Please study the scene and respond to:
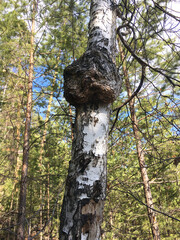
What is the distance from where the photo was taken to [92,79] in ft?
3.47

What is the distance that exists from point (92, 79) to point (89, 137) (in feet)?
1.16

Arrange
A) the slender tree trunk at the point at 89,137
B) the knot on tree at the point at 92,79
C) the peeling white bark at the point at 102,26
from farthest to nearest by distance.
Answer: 1. the peeling white bark at the point at 102,26
2. the knot on tree at the point at 92,79
3. the slender tree trunk at the point at 89,137

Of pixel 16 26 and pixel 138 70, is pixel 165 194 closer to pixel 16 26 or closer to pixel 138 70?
pixel 138 70

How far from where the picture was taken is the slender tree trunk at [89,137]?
0.86m

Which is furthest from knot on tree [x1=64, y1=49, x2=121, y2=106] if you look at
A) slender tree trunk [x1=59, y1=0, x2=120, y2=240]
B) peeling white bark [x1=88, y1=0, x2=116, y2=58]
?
peeling white bark [x1=88, y1=0, x2=116, y2=58]

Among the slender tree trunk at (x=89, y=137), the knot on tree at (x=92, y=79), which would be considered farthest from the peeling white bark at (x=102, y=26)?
the knot on tree at (x=92, y=79)

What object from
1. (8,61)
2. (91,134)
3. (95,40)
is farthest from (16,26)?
(91,134)

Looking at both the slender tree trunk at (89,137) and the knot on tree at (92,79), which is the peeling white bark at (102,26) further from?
the knot on tree at (92,79)

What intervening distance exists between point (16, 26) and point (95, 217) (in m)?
5.48

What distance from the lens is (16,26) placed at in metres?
4.86

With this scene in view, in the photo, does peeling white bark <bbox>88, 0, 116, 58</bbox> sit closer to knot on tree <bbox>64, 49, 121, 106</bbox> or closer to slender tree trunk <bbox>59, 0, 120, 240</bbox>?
slender tree trunk <bbox>59, 0, 120, 240</bbox>

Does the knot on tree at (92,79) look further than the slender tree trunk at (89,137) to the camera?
Yes

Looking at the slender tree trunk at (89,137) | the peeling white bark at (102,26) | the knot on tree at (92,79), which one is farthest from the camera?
the peeling white bark at (102,26)

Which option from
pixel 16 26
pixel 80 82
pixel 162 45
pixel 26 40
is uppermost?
pixel 16 26
